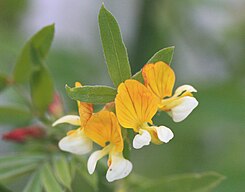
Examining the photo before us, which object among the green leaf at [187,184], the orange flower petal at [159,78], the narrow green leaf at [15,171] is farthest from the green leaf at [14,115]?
the orange flower petal at [159,78]

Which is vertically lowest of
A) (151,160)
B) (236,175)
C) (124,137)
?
(151,160)

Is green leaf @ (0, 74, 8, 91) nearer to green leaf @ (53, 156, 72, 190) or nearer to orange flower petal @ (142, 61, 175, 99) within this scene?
green leaf @ (53, 156, 72, 190)

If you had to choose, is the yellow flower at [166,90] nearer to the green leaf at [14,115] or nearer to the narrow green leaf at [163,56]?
the narrow green leaf at [163,56]

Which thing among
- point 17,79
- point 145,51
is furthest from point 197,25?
point 17,79

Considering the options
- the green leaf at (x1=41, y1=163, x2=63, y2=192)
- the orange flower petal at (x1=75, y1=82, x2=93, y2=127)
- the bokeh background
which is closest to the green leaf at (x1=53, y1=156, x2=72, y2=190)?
the green leaf at (x1=41, y1=163, x2=63, y2=192)

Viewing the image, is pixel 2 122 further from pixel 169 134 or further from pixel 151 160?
pixel 151 160

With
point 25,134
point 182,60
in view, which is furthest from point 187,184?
point 182,60
